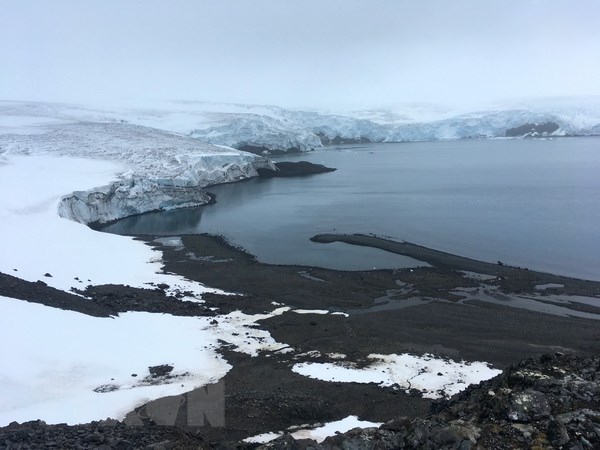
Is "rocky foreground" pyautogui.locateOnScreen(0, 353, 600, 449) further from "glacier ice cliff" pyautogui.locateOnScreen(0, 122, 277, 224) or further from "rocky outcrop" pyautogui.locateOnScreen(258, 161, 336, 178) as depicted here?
"rocky outcrop" pyautogui.locateOnScreen(258, 161, 336, 178)

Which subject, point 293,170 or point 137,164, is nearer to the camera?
point 137,164

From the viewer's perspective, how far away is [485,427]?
19.2 feet

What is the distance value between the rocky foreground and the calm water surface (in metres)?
15.5

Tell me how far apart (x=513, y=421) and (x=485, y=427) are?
0.38 m

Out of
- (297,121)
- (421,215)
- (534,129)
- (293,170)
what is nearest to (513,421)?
(421,215)

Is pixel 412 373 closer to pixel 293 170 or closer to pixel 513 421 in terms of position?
pixel 513 421

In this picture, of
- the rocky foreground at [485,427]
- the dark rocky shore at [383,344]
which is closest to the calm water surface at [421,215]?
the dark rocky shore at [383,344]

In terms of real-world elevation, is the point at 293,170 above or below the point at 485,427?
above

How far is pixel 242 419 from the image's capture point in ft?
30.9

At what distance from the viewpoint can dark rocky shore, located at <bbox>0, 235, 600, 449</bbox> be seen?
20.2 feet

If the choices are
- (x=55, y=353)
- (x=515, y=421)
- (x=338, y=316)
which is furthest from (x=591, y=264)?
(x=55, y=353)

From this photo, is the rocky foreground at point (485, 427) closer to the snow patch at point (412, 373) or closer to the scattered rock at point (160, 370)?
the snow patch at point (412, 373)

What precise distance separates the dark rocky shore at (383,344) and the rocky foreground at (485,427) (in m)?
0.02

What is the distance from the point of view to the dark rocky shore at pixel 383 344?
242 inches
